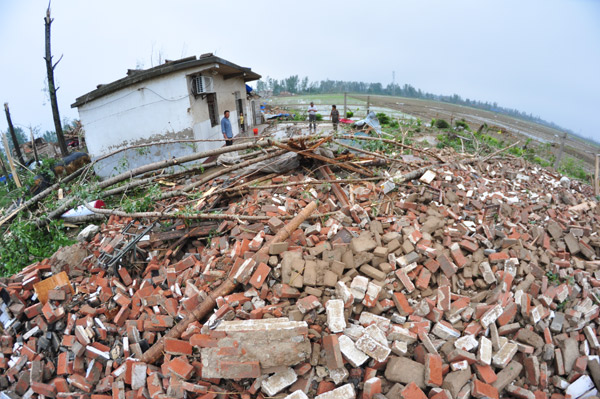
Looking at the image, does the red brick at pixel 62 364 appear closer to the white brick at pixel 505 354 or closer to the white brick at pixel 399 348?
the white brick at pixel 399 348

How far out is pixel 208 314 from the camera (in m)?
3.24

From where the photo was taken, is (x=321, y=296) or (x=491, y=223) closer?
(x=321, y=296)

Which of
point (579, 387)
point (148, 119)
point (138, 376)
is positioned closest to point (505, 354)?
point (579, 387)

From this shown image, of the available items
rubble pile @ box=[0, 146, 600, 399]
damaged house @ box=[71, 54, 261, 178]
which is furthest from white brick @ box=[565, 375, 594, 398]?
damaged house @ box=[71, 54, 261, 178]

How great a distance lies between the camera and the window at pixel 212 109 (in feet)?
36.4

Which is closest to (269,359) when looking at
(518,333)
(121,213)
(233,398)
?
(233,398)

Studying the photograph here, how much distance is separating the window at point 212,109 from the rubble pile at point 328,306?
24.1ft

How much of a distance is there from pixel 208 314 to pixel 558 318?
3.77 meters

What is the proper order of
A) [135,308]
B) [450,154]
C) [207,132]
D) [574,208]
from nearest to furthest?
[135,308] < [574,208] < [450,154] < [207,132]

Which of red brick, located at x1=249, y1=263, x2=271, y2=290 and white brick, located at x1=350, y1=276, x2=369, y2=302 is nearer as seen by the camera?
white brick, located at x1=350, y1=276, x2=369, y2=302

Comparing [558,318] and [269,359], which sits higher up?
[269,359]

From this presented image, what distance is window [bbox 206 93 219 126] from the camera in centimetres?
1109

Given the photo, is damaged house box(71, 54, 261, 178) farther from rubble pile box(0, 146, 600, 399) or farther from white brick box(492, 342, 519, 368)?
white brick box(492, 342, 519, 368)

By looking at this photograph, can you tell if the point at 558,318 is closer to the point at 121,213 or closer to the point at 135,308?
the point at 135,308
